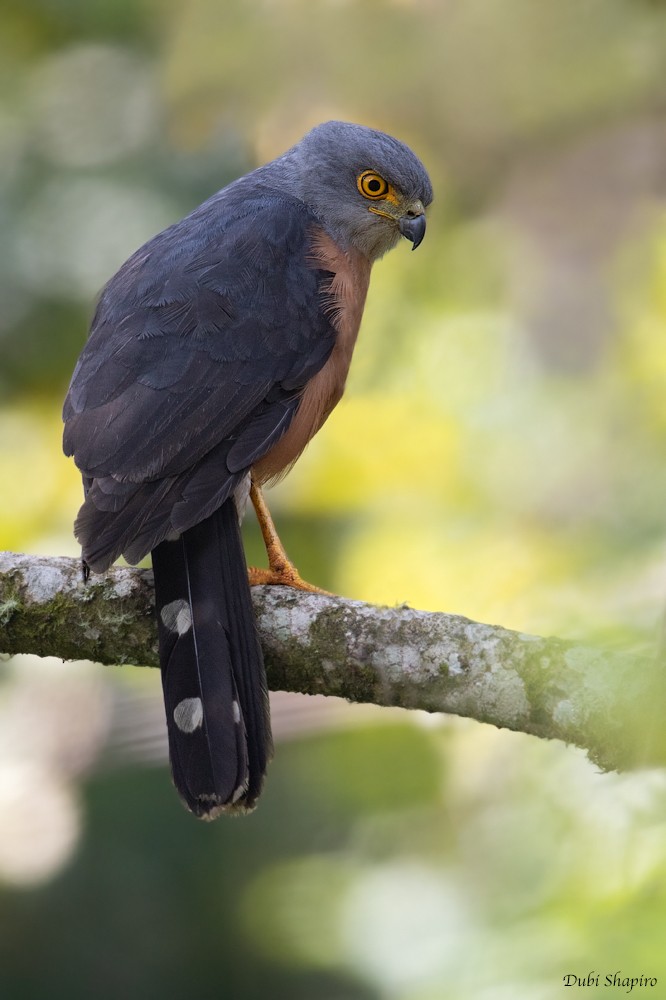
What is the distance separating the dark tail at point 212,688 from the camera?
123 inches

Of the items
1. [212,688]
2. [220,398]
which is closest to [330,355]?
[220,398]

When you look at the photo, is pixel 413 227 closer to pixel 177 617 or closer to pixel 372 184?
pixel 372 184

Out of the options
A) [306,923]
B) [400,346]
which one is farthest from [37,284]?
[306,923]

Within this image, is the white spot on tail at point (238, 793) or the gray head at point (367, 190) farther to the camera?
the gray head at point (367, 190)

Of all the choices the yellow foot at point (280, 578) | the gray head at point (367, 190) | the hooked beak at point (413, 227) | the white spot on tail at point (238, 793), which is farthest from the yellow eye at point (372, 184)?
the white spot on tail at point (238, 793)

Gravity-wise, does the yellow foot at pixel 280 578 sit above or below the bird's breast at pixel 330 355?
below

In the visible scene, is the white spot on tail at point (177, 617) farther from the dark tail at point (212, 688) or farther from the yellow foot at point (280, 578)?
the yellow foot at point (280, 578)

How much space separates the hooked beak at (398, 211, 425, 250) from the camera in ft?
14.0

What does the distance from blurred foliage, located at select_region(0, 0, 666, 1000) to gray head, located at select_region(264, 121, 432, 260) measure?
1062 millimetres

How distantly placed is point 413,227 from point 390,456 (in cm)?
112

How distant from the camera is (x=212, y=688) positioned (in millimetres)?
3154

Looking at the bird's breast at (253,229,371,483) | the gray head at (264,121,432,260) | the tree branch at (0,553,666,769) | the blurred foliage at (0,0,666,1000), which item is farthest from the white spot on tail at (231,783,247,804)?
the gray head at (264,121,432,260)

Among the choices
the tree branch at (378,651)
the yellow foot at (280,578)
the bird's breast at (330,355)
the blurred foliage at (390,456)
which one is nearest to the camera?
the tree branch at (378,651)

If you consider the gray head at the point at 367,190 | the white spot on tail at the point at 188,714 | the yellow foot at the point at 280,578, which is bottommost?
the white spot on tail at the point at 188,714
